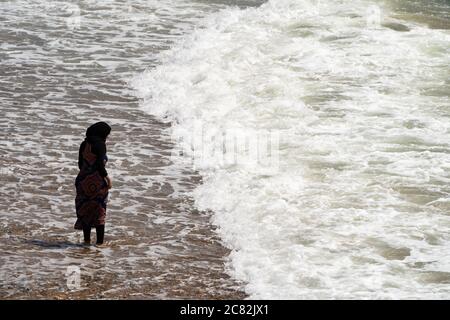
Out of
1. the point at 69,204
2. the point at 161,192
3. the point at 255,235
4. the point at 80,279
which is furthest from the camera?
the point at 161,192

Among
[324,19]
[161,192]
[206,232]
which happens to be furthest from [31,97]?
[324,19]

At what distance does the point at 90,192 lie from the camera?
9.89m

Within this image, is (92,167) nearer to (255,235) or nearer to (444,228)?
(255,235)

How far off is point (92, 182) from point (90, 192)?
0.11m

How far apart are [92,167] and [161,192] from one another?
2554 millimetres

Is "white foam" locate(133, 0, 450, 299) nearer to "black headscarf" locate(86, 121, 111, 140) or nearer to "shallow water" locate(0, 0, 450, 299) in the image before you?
"shallow water" locate(0, 0, 450, 299)

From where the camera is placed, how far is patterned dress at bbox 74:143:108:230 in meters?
9.87

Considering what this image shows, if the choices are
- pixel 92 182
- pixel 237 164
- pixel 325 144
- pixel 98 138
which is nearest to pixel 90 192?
pixel 92 182

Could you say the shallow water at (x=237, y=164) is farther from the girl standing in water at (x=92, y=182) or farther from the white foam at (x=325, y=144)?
the girl standing in water at (x=92, y=182)

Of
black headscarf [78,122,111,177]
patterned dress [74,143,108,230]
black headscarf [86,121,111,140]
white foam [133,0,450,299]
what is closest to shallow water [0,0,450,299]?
white foam [133,0,450,299]

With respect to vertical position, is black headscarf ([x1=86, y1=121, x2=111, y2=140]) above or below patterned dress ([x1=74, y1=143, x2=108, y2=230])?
above

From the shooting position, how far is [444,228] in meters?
11.0

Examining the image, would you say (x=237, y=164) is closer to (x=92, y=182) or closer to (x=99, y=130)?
(x=92, y=182)

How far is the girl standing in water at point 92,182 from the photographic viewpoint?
977 centimetres
